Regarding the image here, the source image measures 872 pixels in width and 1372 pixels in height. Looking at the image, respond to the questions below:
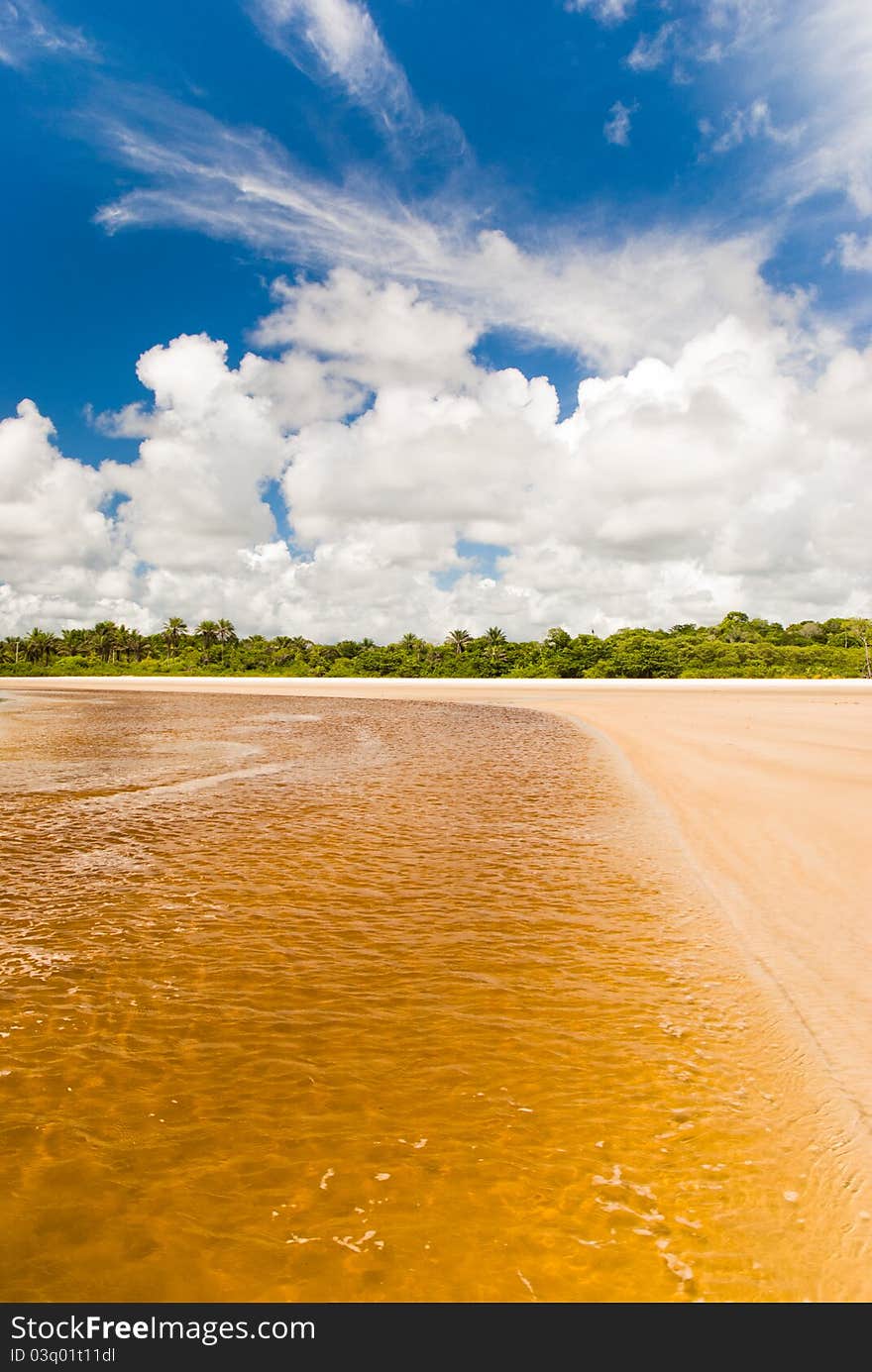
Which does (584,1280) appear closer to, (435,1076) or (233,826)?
(435,1076)

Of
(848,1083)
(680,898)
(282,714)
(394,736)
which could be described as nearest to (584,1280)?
(848,1083)

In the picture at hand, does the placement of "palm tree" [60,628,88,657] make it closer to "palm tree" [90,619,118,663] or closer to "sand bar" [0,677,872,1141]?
"palm tree" [90,619,118,663]

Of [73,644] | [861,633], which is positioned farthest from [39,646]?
[861,633]

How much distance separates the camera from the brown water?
3.67 meters

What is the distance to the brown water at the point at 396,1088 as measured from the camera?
3672 millimetres

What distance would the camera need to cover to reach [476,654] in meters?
118

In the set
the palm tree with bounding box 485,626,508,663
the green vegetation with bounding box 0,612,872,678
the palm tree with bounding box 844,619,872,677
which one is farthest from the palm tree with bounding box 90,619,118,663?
the palm tree with bounding box 844,619,872,677

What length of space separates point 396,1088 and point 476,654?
113 m

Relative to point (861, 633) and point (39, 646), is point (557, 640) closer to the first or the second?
point (861, 633)

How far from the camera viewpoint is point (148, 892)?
9.45 meters

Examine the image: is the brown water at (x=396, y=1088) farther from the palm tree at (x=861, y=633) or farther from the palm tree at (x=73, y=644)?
the palm tree at (x=73, y=644)

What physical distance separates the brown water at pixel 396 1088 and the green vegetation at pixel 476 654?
89317mm

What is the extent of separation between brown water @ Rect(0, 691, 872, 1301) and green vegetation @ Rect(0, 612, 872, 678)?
89.3 metres

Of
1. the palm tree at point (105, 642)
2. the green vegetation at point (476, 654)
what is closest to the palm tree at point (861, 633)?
the green vegetation at point (476, 654)
